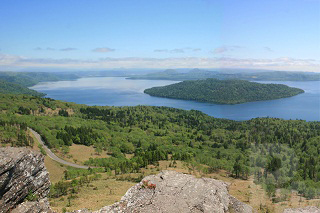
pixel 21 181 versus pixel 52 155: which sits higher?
pixel 21 181

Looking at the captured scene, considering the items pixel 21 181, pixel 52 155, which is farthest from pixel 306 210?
pixel 52 155

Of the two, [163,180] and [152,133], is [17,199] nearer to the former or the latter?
[163,180]

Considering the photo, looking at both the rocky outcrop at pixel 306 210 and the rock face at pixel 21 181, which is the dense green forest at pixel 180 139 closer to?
the rocky outcrop at pixel 306 210

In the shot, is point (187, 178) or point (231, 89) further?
point (231, 89)

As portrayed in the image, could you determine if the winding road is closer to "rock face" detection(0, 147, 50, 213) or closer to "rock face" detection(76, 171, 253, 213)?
"rock face" detection(0, 147, 50, 213)

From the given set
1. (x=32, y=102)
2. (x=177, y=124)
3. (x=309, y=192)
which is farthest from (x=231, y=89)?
(x=309, y=192)

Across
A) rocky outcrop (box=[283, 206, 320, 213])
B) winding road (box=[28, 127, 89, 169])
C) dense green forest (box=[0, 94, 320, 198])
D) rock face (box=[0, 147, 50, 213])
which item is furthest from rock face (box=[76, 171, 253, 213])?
winding road (box=[28, 127, 89, 169])

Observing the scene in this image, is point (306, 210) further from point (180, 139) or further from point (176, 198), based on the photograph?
point (180, 139)
